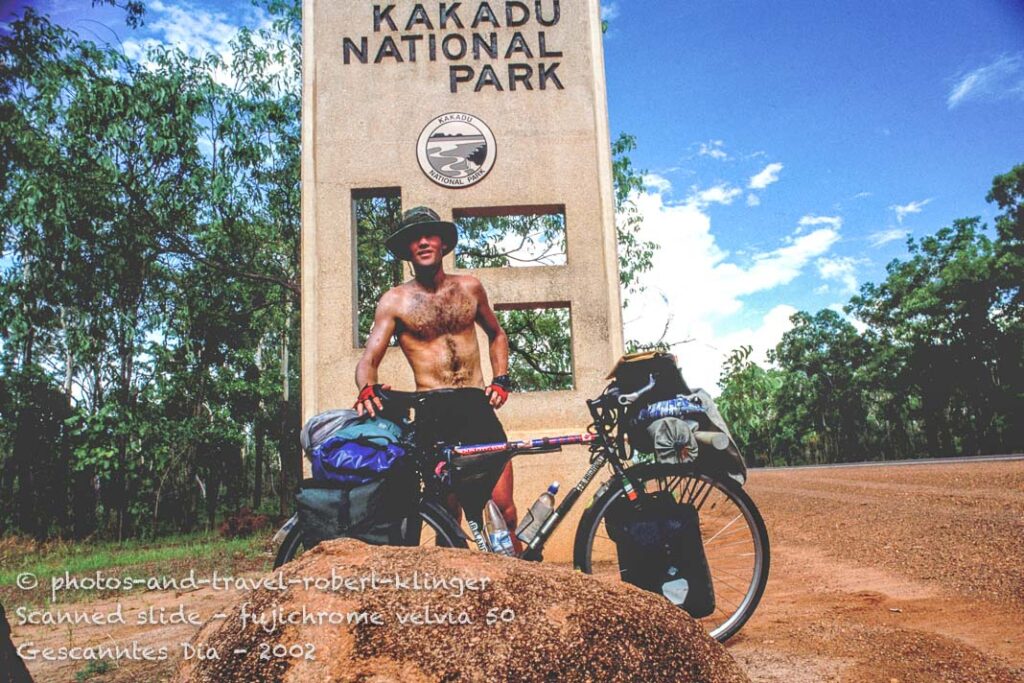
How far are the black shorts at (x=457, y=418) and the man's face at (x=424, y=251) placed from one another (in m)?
0.96

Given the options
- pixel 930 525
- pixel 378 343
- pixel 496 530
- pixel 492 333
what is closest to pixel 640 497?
pixel 496 530

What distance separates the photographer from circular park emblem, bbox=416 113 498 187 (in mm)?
6129

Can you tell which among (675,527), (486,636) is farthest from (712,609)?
(486,636)

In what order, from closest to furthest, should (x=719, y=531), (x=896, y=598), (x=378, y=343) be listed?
(x=719, y=531) → (x=896, y=598) → (x=378, y=343)

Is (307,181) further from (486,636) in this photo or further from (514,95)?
(486,636)

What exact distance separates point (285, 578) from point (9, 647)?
1202 millimetres

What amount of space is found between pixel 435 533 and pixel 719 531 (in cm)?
143

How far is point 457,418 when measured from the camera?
11.9 ft

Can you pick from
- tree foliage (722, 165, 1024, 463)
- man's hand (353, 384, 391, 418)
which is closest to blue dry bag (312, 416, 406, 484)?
man's hand (353, 384, 391, 418)

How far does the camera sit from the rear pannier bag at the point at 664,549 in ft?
10.0

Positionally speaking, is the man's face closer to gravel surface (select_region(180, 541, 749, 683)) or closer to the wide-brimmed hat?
the wide-brimmed hat

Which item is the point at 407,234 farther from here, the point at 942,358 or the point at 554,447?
the point at 942,358

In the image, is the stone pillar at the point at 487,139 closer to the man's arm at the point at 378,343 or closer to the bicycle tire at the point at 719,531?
the man's arm at the point at 378,343

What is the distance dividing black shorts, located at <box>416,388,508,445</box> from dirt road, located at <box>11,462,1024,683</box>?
160 cm
